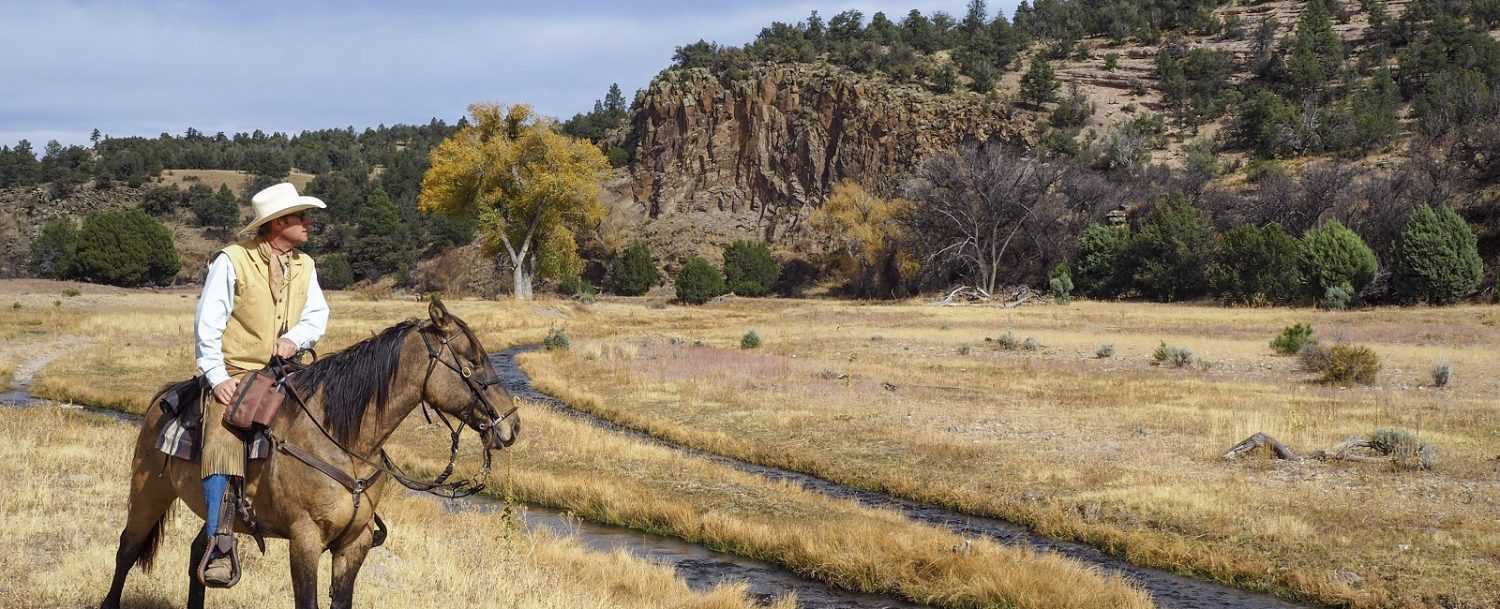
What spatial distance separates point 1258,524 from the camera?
1268 centimetres

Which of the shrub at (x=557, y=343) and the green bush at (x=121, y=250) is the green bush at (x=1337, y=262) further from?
the green bush at (x=121, y=250)

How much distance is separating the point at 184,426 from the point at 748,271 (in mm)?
72932

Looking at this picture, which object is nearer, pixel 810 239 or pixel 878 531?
pixel 878 531

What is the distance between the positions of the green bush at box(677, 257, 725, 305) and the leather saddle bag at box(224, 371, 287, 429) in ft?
208

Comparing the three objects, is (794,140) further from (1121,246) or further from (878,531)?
(878,531)

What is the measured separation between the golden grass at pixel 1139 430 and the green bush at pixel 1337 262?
9.74m

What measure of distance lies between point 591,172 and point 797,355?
32700mm

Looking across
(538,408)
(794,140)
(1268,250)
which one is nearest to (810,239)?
(794,140)

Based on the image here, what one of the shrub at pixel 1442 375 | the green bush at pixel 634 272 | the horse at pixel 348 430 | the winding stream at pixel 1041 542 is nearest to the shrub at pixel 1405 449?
the winding stream at pixel 1041 542

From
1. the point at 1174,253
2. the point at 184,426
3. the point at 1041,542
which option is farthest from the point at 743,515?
the point at 1174,253

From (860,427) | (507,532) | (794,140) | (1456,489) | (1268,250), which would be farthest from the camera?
(794,140)

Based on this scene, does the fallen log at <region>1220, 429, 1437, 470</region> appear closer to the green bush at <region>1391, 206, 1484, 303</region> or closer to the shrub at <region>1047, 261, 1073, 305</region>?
the green bush at <region>1391, 206, 1484, 303</region>

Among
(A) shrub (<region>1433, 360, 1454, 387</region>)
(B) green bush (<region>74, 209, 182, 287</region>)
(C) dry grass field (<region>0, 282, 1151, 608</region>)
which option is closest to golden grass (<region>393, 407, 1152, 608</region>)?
(C) dry grass field (<region>0, 282, 1151, 608</region>)

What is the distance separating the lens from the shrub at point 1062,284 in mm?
62781
